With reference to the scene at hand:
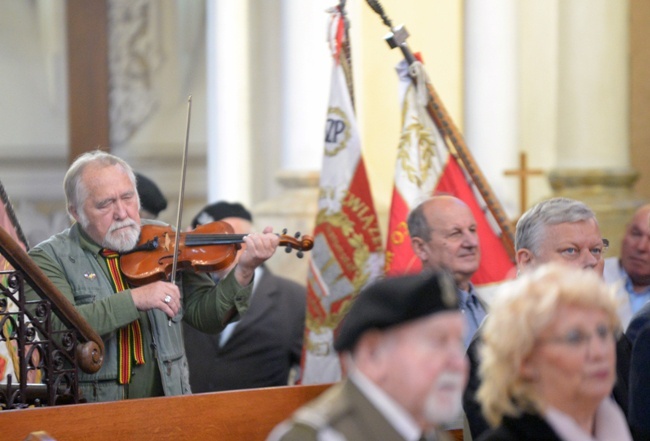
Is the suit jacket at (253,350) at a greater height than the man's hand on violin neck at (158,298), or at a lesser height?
lesser

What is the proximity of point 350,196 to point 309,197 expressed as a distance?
146 centimetres

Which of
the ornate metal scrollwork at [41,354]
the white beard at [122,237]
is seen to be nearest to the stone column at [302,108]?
the white beard at [122,237]

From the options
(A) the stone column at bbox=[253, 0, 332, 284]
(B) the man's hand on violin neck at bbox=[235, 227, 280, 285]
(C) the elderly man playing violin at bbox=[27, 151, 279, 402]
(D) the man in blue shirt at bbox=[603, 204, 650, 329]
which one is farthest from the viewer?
(A) the stone column at bbox=[253, 0, 332, 284]

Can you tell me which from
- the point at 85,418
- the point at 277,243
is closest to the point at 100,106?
the point at 277,243

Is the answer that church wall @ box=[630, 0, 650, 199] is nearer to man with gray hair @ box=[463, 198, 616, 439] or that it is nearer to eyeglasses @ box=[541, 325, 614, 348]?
man with gray hair @ box=[463, 198, 616, 439]

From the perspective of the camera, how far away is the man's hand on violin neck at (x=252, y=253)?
13.6ft

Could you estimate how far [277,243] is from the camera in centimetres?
426

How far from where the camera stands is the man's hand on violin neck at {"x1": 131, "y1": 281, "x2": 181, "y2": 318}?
385cm

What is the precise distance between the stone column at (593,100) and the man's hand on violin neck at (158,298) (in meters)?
4.37

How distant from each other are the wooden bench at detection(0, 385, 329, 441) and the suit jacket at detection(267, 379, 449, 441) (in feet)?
5.04

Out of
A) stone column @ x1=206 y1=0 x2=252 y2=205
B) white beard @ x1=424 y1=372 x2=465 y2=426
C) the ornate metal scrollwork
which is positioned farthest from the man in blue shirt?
white beard @ x1=424 y1=372 x2=465 y2=426

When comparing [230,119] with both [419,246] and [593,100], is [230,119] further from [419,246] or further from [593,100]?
[419,246]

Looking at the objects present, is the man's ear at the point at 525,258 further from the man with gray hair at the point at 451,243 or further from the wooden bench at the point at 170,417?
the wooden bench at the point at 170,417

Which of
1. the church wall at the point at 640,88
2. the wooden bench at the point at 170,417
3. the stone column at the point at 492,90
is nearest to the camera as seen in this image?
the wooden bench at the point at 170,417
